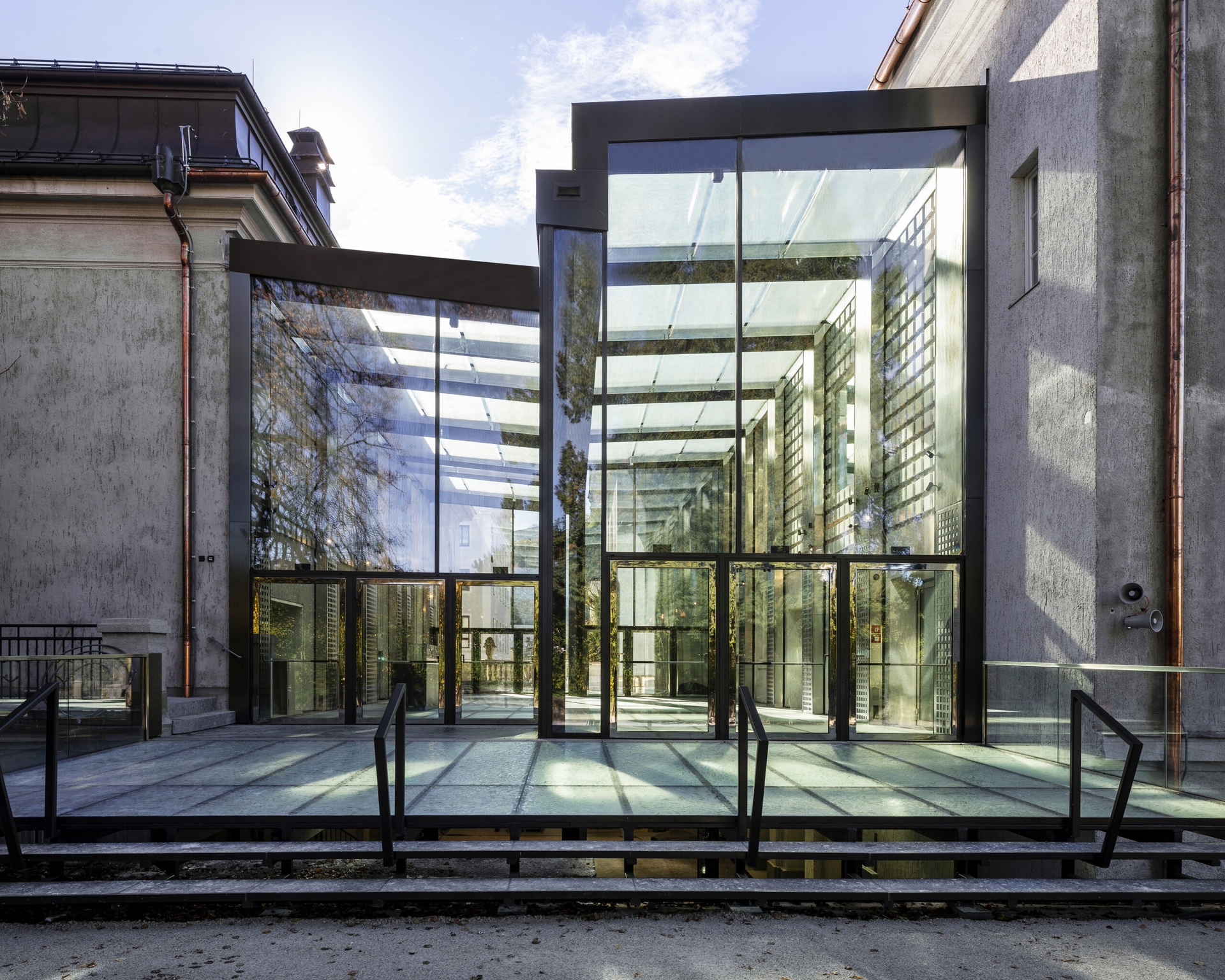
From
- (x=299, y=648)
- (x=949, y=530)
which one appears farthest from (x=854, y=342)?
(x=299, y=648)

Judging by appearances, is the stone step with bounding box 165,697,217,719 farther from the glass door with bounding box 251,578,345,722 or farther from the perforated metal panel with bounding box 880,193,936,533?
the perforated metal panel with bounding box 880,193,936,533

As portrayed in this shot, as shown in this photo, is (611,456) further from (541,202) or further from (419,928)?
(419,928)

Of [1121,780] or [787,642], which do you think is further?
[787,642]

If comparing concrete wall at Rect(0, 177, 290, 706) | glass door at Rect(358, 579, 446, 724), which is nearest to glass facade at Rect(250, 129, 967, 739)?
glass door at Rect(358, 579, 446, 724)

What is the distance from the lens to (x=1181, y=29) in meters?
8.79

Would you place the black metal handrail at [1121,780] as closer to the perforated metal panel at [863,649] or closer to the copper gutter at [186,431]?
the perforated metal panel at [863,649]

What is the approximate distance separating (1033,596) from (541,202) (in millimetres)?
7223

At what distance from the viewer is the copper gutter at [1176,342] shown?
8641mm

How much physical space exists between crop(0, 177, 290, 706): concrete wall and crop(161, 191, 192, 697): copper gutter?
0.12 meters

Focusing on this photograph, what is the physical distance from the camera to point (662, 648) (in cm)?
1113

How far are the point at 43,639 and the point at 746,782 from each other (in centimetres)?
1017

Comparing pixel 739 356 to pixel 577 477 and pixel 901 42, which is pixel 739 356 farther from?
pixel 901 42

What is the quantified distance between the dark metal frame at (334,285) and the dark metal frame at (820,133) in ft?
4.87

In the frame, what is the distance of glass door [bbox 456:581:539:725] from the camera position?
12.4 m
